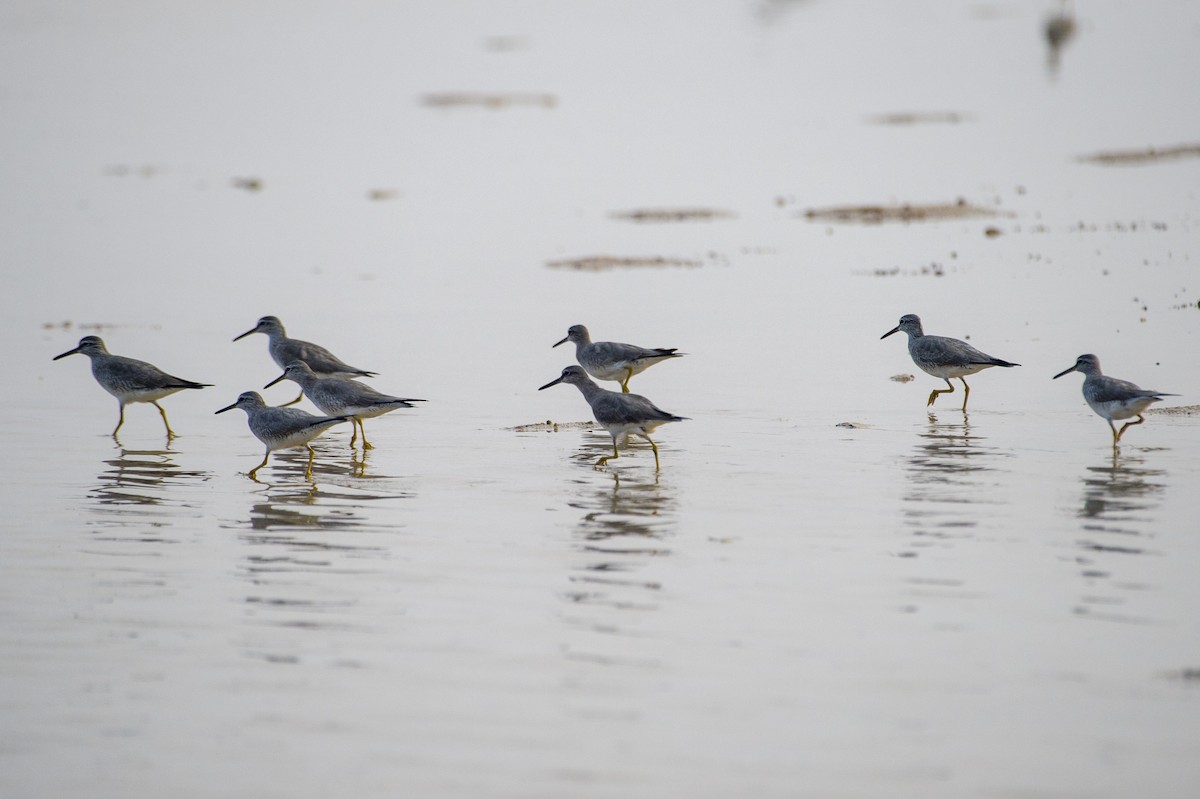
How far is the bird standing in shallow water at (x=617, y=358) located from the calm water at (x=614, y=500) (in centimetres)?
53

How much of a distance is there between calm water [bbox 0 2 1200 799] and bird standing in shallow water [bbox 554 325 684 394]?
53cm

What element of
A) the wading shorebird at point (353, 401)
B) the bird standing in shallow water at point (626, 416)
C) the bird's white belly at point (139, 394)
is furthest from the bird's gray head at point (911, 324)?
the bird's white belly at point (139, 394)

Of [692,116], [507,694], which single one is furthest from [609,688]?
[692,116]

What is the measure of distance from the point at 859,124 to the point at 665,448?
30.8 metres

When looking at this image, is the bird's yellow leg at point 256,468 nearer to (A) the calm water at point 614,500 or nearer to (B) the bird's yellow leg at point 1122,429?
(A) the calm water at point 614,500

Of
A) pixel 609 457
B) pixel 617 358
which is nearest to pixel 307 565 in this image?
pixel 609 457

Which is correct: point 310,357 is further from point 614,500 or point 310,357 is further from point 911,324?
point 911,324

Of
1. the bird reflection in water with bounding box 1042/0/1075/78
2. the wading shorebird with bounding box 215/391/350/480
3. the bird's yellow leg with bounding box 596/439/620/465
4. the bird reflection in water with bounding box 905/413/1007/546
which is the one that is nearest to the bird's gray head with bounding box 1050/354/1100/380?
the bird reflection in water with bounding box 905/413/1007/546

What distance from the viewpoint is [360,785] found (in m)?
6.93

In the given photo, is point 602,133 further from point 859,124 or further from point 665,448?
point 665,448

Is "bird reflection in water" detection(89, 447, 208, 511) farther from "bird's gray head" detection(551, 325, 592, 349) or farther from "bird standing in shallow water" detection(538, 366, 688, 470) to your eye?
"bird's gray head" detection(551, 325, 592, 349)

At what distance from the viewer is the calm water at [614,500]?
7312 millimetres

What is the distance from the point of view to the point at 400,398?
49.0 feet

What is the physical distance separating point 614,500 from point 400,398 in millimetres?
3825
